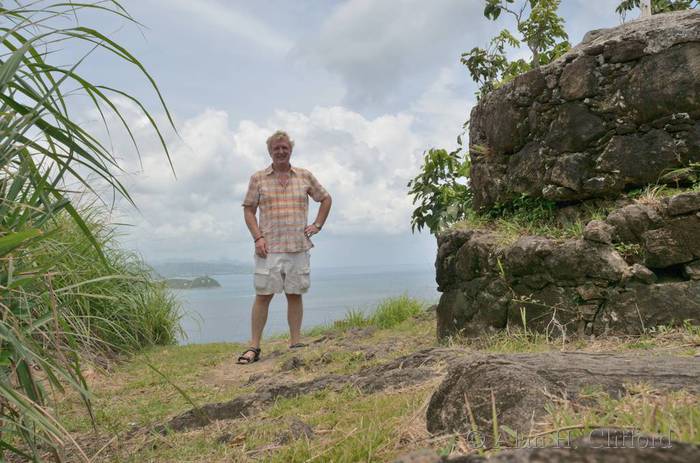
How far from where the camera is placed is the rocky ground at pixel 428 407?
143 centimetres

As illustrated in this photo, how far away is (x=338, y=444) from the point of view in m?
1.92

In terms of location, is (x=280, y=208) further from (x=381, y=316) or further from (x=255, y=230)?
(x=381, y=316)

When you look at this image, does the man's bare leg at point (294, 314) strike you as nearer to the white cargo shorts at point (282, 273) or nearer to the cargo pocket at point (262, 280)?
the white cargo shorts at point (282, 273)

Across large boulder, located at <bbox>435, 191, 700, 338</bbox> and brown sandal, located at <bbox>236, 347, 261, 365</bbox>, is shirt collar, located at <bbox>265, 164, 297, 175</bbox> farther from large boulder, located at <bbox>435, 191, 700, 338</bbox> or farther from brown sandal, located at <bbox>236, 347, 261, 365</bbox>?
large boulder, located at <bbox>435, 191, 700, 338</bbox>

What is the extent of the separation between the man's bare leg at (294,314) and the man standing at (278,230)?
0.04ft

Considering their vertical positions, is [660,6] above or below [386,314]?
above

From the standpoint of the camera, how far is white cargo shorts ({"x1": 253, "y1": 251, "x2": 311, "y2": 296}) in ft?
20.1

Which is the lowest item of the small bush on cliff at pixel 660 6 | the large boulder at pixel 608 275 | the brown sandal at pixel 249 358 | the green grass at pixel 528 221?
the brown sandal at pixel 249 358

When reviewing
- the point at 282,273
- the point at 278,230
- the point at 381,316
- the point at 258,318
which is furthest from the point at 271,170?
the point at 381,316

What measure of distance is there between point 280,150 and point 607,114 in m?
3.16

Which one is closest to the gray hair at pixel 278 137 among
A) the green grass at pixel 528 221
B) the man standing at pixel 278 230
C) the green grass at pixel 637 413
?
the man standing at pixel 278 230

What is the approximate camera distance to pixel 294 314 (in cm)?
637

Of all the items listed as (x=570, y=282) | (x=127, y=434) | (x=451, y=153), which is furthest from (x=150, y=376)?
(x=451, y=153)

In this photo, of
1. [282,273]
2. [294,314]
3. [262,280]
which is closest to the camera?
[262,280]
